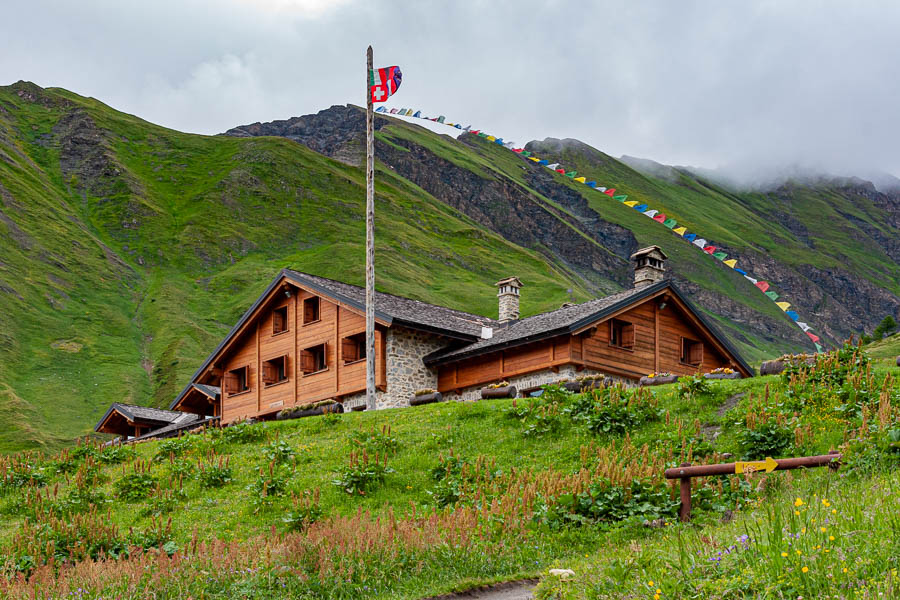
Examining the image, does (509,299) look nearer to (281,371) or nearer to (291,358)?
(291,358)

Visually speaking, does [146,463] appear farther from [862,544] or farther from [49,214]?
[49,214]

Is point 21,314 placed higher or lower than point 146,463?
higher

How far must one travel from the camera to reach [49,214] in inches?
6304

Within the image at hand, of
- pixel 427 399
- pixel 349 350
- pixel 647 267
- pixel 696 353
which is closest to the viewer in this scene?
pixel 427 399

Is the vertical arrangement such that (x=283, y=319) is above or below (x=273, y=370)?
above

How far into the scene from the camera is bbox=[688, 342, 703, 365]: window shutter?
41.4 metres

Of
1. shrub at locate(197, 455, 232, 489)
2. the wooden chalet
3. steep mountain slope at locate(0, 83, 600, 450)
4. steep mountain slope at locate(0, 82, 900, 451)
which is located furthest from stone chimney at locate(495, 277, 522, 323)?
steep mountain slope at locate(0, 82, 900, 451)

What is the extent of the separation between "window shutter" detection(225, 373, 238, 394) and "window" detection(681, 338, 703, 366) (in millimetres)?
20350

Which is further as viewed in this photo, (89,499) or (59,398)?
(59,398)

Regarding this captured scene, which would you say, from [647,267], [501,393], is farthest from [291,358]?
[501,393]

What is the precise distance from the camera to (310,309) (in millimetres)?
42719

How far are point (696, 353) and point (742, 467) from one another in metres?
31.2

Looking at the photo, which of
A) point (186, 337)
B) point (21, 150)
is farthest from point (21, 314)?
point (21, 150)

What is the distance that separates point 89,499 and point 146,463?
3.97m
